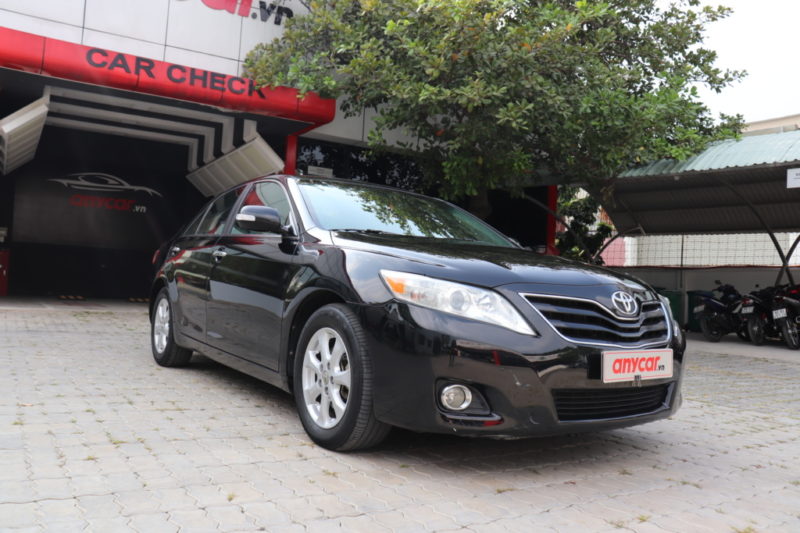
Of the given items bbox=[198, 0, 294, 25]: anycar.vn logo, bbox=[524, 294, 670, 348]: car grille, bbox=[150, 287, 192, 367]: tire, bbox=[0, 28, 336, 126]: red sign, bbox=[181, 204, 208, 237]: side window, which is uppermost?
bbox=[198, 0, 294, 25]: anycar.vn logo

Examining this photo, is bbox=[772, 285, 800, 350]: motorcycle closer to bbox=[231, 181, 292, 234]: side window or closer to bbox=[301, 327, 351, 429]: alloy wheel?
bbox=[231, 181, 292, 234]: side window

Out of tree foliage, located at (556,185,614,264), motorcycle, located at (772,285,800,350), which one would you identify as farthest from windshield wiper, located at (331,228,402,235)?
tree foliage, located at (556,185,614,264)

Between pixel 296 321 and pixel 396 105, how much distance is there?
7.05m

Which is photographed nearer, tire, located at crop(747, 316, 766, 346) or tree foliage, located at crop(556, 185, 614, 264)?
tire, located at crop(747, 316, 766, 346)

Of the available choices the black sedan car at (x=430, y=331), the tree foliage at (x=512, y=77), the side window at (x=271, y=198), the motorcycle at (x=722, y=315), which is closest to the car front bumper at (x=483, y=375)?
the black sedan car at (x=430, y=331)

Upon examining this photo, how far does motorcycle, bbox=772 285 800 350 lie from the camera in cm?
1104

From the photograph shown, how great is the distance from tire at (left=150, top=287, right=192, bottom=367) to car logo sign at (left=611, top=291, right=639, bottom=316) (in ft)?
12.0

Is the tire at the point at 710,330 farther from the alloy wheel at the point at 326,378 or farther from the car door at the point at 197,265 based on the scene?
the alloy wheel at the point at 326,378

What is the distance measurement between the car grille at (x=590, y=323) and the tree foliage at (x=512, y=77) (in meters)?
6.27

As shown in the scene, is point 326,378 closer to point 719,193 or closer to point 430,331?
point 430,331

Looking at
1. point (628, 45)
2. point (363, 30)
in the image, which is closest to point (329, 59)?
point (363, 30)

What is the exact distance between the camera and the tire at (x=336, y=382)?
3.12 metres

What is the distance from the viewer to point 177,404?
4.28 m

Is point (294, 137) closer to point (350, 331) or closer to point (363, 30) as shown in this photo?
point (363, 30)
